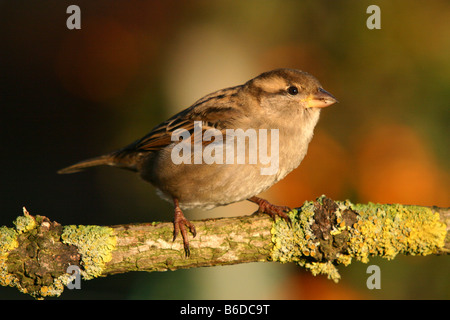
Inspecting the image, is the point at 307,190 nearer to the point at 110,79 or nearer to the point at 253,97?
the point at 253,97

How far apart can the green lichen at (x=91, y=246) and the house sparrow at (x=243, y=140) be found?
496mm

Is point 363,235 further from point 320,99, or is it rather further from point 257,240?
point 320,99

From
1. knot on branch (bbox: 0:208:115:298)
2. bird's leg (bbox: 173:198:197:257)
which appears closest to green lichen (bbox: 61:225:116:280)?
knot on branch (bbox: 0:208:115:298)

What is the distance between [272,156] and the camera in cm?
311

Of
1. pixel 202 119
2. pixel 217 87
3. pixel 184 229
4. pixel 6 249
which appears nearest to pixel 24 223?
pixel 6 249

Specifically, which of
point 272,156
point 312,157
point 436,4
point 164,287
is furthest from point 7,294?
point 436,4

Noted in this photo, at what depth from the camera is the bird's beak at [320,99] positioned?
122 inches

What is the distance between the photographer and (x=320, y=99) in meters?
3.16

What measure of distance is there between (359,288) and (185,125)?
1.55 metres

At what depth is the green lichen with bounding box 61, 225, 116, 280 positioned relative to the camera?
257 cm

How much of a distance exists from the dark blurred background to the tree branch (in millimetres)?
430

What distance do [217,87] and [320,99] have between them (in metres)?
1.38

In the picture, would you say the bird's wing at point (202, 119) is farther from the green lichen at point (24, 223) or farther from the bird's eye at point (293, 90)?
the green lichen at point (24, 223)

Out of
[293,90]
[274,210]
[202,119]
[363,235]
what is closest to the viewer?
[363,235]
